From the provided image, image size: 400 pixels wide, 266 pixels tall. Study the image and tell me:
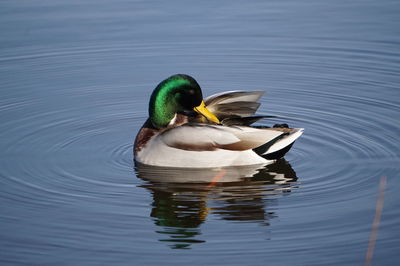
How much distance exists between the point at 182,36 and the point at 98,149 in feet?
12.1

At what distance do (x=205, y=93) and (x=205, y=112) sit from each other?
6.15 feet

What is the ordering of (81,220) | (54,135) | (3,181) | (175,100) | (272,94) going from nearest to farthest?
1. (81,220)
2. (3,181)
3. (175,100)
4. (54,135)
5. (272,94)

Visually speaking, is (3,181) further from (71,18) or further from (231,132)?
(71,18)

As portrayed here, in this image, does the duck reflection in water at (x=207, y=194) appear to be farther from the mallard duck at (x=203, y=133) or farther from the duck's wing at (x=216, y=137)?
the duck's wing at (x=216, y=137)

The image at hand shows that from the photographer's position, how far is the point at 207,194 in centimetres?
766

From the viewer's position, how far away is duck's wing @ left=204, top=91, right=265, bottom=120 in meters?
8.65

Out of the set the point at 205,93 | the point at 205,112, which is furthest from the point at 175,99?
the point at 205,93

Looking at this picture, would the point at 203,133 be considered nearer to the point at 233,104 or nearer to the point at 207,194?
the point at 233,104

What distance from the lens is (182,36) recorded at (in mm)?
12188

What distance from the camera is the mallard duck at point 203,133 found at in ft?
27.2

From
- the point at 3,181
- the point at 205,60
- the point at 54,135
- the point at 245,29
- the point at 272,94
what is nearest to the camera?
the point at 3,181

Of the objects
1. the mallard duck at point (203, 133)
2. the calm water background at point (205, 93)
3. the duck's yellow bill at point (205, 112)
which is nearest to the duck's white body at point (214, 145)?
the mallard duck at point (203, 133)

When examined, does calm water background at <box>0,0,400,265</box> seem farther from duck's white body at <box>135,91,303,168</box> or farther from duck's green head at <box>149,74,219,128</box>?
duck's green head at <box>149,74,219,128</box>

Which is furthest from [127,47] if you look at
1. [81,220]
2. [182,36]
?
[81,220]
